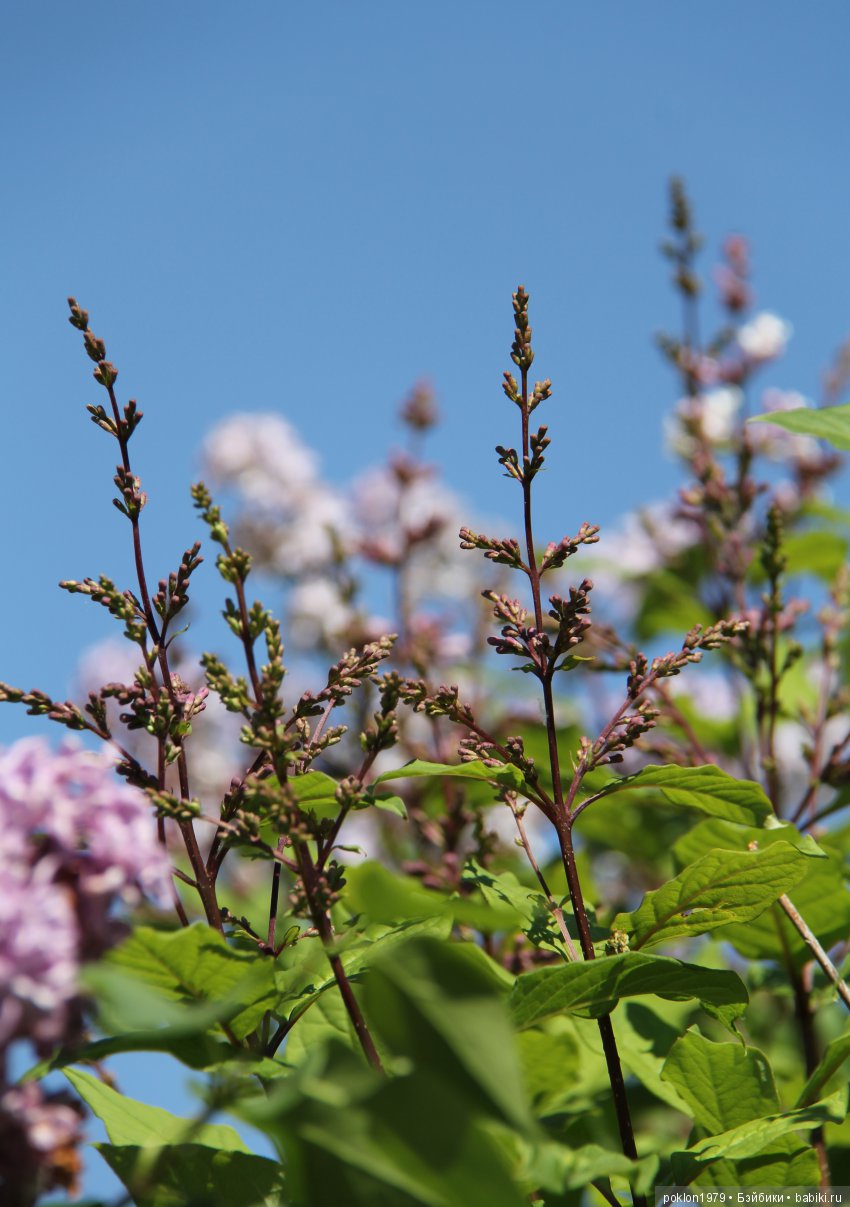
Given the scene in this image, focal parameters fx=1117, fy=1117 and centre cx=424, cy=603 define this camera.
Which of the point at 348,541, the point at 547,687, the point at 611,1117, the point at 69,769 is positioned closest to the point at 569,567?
the point at 348,541

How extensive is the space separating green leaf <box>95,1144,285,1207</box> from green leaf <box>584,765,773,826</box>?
596 mm

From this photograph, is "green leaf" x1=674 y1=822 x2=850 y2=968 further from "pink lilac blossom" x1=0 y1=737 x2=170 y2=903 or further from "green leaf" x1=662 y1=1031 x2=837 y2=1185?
"pink lilac blossom" x1=0 y1=737 x2=170 y2=903

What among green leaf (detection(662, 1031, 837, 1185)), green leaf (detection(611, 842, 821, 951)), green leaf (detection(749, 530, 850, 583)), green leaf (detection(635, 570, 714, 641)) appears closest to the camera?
green leaf (detection(611, 842, 821, 951))

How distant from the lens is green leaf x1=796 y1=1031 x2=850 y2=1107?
1.35m

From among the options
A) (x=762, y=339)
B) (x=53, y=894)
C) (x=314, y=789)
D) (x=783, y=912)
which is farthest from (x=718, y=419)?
(x=53, y=894)

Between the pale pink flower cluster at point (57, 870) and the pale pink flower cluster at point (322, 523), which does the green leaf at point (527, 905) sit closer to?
the pale pink flower cluster at point (57, 870)

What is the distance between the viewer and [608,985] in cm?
118

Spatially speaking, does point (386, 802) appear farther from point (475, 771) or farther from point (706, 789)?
point (706, 789)

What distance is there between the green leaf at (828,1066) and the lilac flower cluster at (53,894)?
0.85 metres

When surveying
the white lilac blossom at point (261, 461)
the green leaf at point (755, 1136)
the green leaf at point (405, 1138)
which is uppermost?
the white lilac blossom at point (261, 461)

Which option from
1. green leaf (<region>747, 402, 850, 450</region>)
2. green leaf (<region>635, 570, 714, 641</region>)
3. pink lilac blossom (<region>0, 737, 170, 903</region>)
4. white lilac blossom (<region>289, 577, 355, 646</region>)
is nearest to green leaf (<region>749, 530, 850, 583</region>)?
green leaf (<region>635, 570, 714, 641</region>)

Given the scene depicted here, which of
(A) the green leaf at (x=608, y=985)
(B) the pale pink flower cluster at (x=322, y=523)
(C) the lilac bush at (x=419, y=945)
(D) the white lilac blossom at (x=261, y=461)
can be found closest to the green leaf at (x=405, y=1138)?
(C) the lilac bush at (x=419, y=945)

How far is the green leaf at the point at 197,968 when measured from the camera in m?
1.06

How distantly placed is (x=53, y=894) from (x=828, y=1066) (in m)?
1.00
